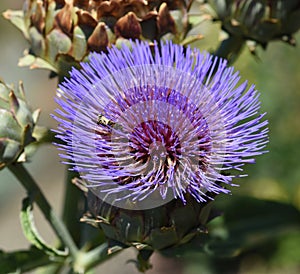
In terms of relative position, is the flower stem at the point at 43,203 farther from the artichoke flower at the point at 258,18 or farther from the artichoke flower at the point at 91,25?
the artichoke flower at the point at 258,18

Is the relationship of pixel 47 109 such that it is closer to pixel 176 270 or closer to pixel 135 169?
pixel 176 270

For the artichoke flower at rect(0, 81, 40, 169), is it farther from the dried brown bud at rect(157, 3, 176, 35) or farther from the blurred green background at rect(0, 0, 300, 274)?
the blurred green background at rect(0, 0, 300, 274)

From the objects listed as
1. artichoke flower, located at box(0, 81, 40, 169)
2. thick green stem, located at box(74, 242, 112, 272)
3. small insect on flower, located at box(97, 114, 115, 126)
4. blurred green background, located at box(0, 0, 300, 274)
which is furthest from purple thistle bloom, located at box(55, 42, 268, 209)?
blurred green background, located at box(0, 0, 300, 274)

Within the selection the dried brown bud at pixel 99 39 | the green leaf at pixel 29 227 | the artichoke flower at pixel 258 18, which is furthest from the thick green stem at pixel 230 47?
the green leaf at pixel 29 227

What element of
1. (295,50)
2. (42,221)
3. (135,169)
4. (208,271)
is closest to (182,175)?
(135,169)

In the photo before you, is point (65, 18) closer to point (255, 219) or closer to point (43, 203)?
point (43, 203)
